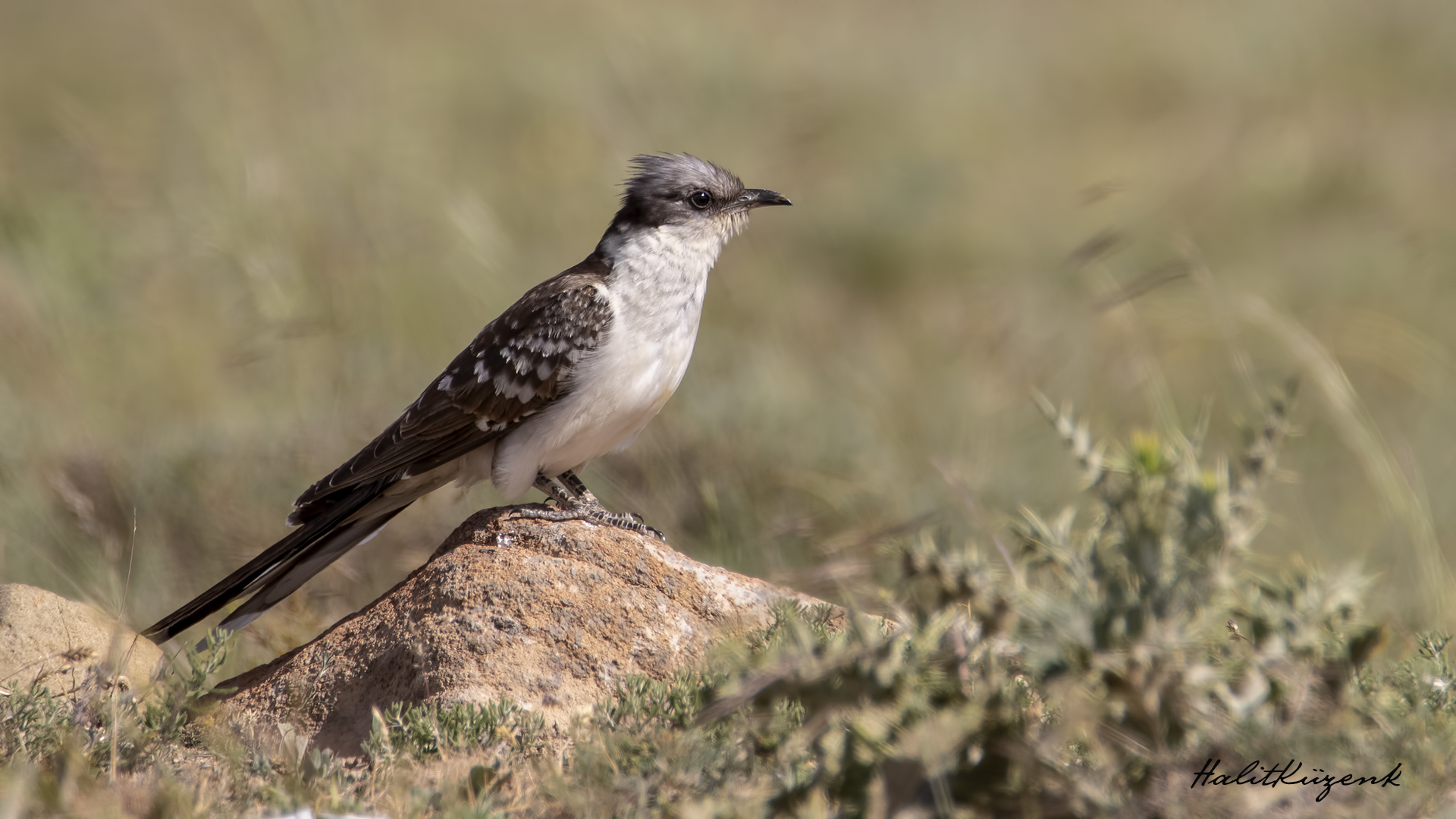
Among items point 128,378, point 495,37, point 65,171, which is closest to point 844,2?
point 495,37

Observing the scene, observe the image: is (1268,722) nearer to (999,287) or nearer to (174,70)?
(999,287)

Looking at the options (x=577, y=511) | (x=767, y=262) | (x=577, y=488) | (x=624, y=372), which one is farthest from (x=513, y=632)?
(x=767, y=262)

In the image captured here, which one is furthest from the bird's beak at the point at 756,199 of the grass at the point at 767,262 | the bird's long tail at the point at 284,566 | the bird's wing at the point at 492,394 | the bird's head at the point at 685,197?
the bird's long tail at the point at 284,566

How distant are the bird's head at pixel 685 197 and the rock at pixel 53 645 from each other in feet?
8.90

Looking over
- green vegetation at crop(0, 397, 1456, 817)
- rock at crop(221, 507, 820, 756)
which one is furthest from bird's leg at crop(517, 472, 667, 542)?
green vegetation at crop(0, 397, 1456, 817)

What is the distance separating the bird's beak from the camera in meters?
5.84

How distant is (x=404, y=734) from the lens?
3494 mm

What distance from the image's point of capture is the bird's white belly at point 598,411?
4.98 metres

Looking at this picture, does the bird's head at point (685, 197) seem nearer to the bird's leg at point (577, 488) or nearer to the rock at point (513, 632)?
the bird's leg at point (577, 488)

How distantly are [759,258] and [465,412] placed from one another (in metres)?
4.28

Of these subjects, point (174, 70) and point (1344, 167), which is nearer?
point (1344, 167)

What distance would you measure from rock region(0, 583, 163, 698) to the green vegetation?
1.16 metres

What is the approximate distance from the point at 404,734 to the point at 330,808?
763 millimetres

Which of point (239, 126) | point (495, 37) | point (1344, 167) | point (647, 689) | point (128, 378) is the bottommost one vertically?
point (1344, 167)
